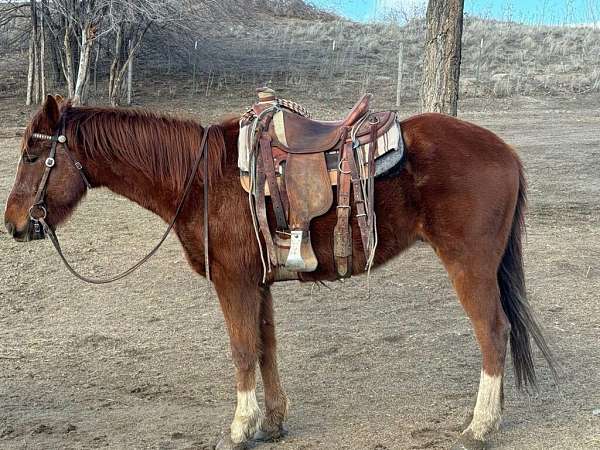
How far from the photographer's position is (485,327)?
3.82 m

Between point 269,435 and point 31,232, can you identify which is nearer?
point 31,232

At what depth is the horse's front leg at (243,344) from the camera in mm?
3861

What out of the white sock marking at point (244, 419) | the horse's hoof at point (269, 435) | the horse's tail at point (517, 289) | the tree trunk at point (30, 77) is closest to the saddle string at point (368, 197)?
the horse's tail at point (517, 289)

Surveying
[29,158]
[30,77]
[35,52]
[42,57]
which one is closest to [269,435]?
[29,158]

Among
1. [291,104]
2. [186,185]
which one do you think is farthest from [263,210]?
[291,104]

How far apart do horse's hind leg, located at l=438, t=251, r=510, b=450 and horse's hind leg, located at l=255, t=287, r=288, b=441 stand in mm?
990

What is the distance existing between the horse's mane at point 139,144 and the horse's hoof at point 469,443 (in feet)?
6.20

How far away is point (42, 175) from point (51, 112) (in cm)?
33

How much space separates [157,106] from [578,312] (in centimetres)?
1565

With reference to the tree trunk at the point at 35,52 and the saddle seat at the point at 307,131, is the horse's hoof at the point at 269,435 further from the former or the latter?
the tree trunk at the point at 35,52

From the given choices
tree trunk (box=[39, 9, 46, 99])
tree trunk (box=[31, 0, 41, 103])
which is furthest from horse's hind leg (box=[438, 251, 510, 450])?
tree trunk (box=[31, 0, 41, 103])

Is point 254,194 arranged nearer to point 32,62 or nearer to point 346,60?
point 32,62

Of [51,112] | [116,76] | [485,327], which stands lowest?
[485,327]

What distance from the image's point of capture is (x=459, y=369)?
4914mm
